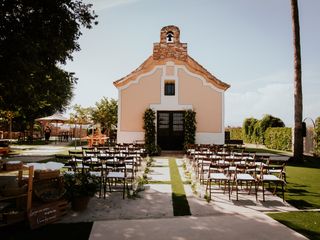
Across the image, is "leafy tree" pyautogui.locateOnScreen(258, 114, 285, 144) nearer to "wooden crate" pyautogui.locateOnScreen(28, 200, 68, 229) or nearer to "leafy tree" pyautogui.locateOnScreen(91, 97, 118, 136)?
"leafy tree" pyautogui.locateOnScreen(91, 97, 118, 136)

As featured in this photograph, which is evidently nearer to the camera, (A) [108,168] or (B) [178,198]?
(B) [178,198]

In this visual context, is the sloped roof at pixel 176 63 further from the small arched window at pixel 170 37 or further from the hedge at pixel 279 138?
the hedge at pixel 279 138

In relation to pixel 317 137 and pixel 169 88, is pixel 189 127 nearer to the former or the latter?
pixel 169 88

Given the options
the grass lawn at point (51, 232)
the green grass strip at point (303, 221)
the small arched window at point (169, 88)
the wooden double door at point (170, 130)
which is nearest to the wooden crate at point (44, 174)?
the grass lawn at point (51, 232)

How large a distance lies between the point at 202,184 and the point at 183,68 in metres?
12.5

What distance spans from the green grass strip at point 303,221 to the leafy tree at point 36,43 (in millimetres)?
7982

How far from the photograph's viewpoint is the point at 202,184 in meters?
9.71

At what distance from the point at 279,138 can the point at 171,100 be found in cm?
1160

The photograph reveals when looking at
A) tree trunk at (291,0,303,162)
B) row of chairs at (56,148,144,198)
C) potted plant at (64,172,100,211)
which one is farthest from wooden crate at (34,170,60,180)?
tree trunk at (291,0,303,162)

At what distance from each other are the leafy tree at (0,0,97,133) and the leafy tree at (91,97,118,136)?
16.6 m

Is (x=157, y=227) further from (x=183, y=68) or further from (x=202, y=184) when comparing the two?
(x=183, y=68)

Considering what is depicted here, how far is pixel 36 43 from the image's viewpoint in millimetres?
9219

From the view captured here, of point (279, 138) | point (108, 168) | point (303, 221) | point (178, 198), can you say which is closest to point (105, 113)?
point (279, 138)

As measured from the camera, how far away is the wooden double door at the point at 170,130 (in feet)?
66.7
